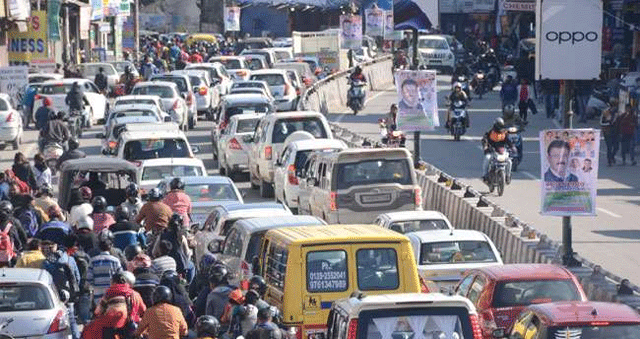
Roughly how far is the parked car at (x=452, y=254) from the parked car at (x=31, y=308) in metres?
5.53

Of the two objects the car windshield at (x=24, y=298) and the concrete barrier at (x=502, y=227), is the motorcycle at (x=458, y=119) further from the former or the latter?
the car windshield at (x=24, y=298)

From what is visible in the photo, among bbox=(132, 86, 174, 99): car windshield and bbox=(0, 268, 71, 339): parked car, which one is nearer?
bbox=(0, 268, 71, 339): parked car

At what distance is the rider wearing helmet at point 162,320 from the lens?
16.4 m

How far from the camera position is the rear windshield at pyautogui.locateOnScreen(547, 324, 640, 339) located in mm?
14278

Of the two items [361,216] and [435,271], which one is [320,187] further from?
[435,271]

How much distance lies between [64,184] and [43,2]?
4378cm

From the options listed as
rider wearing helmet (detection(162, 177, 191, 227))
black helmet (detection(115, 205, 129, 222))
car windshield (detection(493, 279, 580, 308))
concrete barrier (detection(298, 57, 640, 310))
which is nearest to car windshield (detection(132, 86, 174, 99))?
concrete barrier (detection(298, 57, 640, 310))

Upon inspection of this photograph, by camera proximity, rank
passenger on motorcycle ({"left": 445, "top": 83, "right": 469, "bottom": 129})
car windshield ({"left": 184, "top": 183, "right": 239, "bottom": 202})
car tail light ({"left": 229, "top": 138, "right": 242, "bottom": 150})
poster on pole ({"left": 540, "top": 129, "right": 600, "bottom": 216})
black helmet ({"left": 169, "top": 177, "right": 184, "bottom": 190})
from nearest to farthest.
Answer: poster on pole ({"left": 540, "top": 129, "right": 600, "bottom": 216}) → black helmet ({"left": 169, "top": 177, "right": 184, "bottom": 190}) → car windshield ({"left": 184, "top": 183, "right": 239, "bottom": 202}) → car tail light ({"left": 229, "top": 138, "right": 242, "bottom": 150}) → passenger on motorcycle ({"left": 445, "top": 83, "right": 469, "bottom": 129})

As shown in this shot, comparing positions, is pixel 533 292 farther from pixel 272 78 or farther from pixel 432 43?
pixel 432 43

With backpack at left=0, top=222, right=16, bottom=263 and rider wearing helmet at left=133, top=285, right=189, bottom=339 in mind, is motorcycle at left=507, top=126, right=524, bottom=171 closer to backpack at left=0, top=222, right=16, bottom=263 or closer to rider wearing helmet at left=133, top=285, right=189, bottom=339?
backpack at left=0, top=222, right=16, bottom=263

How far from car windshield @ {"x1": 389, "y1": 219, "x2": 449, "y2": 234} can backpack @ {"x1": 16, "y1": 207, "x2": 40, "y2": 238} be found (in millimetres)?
4883

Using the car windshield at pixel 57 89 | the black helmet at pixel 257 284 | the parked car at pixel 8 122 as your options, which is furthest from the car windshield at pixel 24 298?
the car windshield at pixel 57 89

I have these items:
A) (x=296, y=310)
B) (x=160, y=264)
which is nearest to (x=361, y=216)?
(x=160, y=264)

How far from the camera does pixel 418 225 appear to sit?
81.2 ft
